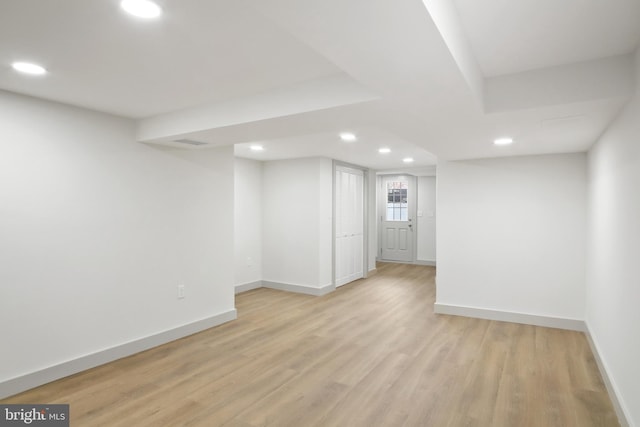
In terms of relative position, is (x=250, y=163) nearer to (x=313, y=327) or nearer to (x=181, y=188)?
(x=181, y=188)

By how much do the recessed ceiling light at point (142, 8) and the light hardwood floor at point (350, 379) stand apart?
7.99 ft

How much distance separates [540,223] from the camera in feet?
14.4

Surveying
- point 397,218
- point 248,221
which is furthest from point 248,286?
point 397,218

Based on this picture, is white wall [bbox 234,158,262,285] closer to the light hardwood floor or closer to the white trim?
the light hardwood floor

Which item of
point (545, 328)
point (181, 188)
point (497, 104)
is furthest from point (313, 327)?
point (497, 104)

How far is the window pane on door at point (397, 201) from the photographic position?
9.54 metres

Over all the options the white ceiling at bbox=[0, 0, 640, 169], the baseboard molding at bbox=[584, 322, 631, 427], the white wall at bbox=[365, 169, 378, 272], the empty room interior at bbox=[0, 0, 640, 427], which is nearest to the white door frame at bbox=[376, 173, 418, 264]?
the white wall at bbox=[365, 169, 378, 272]

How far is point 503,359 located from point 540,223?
184cm

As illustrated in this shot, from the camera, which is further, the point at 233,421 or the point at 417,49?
the point at 233,421

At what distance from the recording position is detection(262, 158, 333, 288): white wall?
6020mm

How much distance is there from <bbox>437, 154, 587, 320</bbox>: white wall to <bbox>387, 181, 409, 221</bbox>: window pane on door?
4.61 m

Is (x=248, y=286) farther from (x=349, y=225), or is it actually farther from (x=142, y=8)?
(x=142, y=8)

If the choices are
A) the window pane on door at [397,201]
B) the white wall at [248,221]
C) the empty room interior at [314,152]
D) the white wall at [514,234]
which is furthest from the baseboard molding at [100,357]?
the window pane on door at [397,201]

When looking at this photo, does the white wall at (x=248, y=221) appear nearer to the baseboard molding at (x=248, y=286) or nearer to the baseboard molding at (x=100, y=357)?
the baseboard molding at (x=248, y=286)
